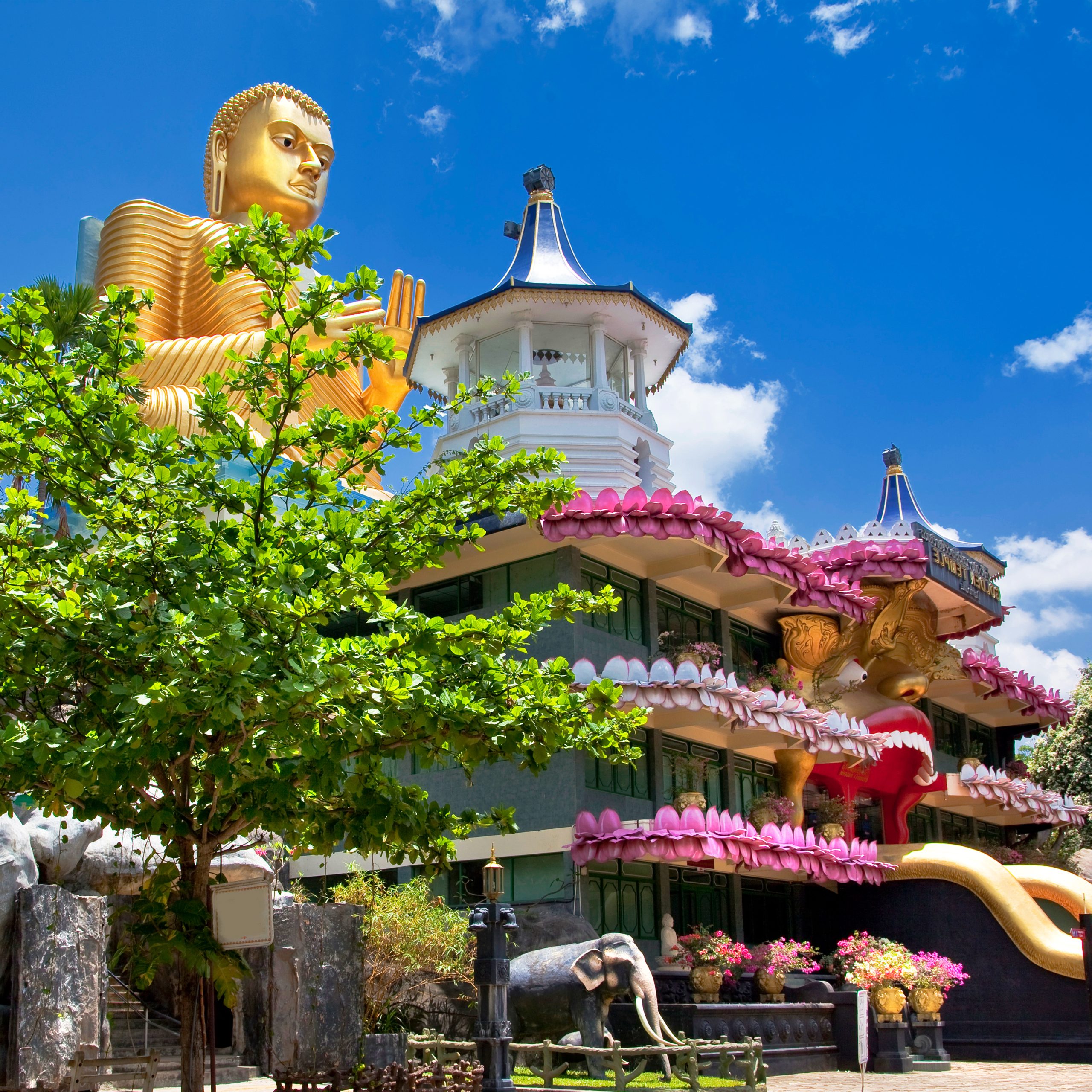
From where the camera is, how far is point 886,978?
79.4 ft

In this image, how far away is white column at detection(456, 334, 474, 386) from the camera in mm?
Answer: 30844

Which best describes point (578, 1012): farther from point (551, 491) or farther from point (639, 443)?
point (639, 443)

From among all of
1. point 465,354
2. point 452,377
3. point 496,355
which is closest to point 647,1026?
point 465,354

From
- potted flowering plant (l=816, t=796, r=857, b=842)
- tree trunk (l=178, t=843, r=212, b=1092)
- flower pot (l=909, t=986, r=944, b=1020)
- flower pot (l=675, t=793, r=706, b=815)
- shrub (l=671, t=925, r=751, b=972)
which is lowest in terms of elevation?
flower pot (l=909, t=986, r=944, b=1020)

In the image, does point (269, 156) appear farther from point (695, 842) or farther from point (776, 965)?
point (776, 965)

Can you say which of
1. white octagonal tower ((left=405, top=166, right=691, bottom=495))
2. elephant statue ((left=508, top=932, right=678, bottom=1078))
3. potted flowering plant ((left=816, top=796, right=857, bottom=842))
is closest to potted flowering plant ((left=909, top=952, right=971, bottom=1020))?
potted flowering plant ((left=816, top=796, right=857, bottom=842))

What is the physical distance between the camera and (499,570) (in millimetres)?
26531

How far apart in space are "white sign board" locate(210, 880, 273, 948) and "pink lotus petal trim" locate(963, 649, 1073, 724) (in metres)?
26.8

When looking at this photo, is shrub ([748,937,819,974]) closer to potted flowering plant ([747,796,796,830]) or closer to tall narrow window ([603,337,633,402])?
potted flowering plant ([747,796,796,830])

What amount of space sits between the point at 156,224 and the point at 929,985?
25233 mm

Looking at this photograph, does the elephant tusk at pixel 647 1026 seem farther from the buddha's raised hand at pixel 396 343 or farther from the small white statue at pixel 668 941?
the buddha's raised hand at pixel 396 343

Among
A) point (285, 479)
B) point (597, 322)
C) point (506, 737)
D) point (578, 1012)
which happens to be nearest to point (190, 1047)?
point (506, 737)

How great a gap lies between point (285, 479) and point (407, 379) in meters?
22.5

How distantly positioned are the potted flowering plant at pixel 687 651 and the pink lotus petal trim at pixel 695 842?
3029 millimetres
